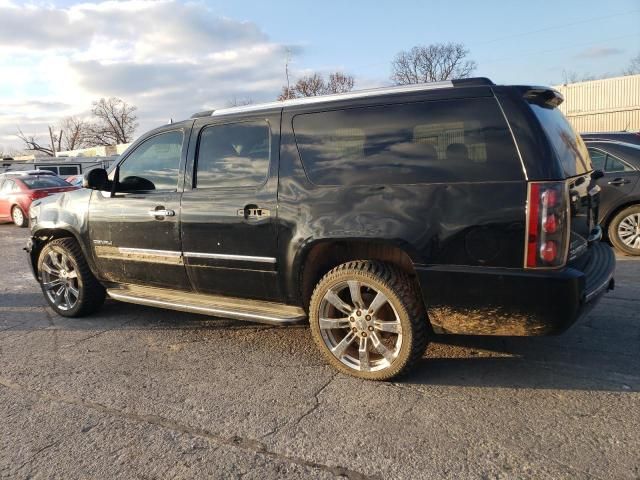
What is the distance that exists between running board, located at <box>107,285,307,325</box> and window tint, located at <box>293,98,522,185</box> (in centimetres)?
103

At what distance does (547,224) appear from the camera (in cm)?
281

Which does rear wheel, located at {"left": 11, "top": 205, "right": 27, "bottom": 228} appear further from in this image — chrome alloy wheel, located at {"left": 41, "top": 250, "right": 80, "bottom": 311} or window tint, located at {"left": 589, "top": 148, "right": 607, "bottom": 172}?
window tint, located at {"left": 589, "top": 148, "right": 607, "bottom": 172}

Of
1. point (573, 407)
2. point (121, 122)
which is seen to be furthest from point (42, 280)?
point (121, 122)

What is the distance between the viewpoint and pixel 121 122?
3250 inches

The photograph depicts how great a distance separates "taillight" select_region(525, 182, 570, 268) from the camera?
9.23 ft

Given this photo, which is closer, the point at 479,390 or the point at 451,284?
the point at 451,284

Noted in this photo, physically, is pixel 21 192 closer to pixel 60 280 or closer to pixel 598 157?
pixel 60 280

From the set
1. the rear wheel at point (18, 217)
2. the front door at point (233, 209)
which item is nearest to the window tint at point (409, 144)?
the front door at point (233, 209)

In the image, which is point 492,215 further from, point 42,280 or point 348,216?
point 42,280

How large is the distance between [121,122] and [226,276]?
86852 millimetres

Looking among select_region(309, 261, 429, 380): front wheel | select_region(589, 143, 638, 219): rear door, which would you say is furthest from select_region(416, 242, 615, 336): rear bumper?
select_region(589, 143, 638, 219): rear door

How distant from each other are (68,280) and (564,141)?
4.70 meters

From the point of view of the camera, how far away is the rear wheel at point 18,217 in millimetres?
14052

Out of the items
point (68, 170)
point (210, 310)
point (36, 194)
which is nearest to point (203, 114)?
point (210, 310)
